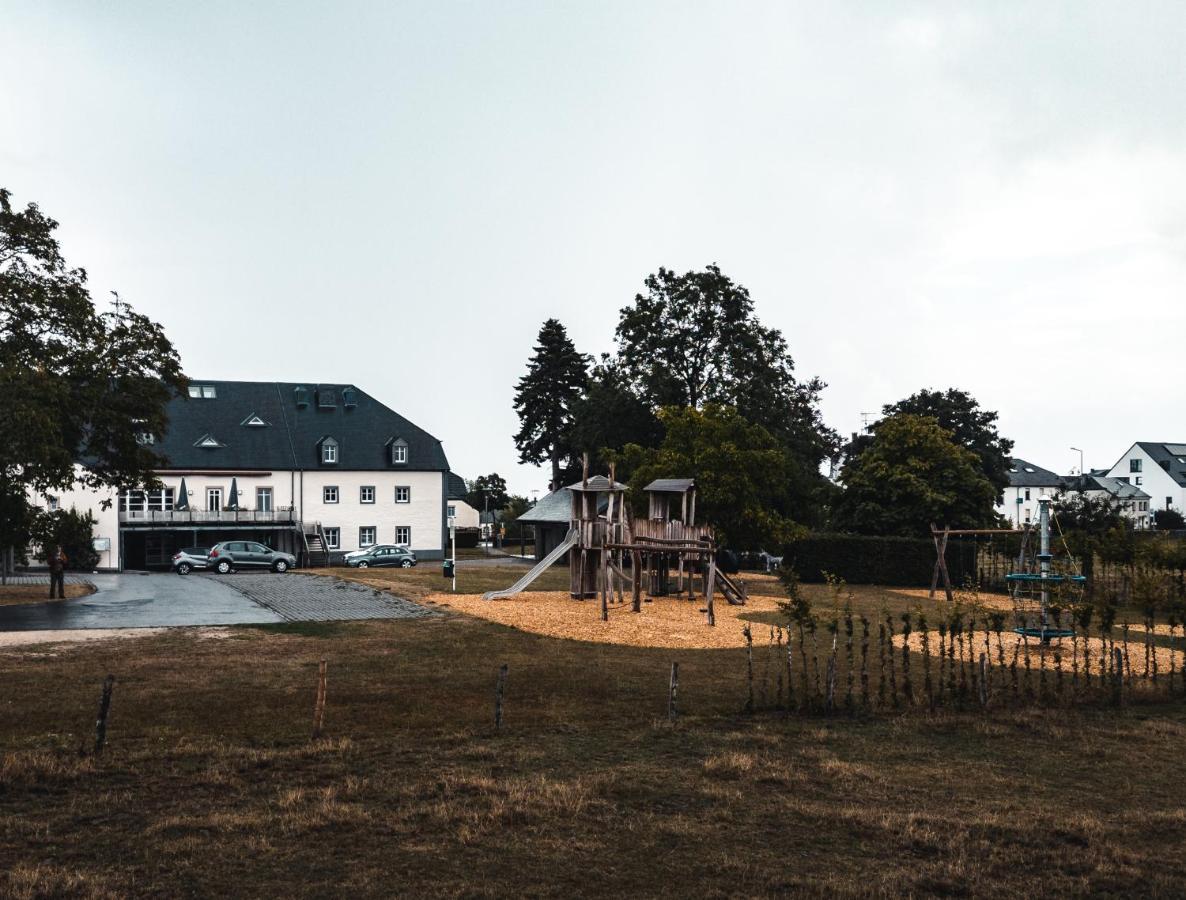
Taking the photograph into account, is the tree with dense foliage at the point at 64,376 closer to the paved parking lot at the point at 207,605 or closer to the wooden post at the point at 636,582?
the paved parking lot at the point at 207,605

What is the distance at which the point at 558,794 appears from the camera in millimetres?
→ 10992

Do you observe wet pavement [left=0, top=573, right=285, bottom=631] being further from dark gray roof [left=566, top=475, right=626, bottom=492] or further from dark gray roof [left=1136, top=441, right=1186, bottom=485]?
dark gray roof [left=1136, top=441, right=1186, bottom=485]

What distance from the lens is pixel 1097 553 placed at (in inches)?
1459

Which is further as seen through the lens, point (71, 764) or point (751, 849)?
point (71, 764)

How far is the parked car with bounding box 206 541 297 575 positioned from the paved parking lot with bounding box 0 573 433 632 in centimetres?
600

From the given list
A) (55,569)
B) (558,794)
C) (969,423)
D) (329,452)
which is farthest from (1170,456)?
(558,794)

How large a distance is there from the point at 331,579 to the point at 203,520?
67.1 feet

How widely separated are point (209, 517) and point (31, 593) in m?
24.8

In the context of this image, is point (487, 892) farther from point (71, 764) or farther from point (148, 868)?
point (71, 764)

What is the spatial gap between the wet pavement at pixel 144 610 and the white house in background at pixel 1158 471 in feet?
350

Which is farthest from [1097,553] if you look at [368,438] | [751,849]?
[368,438]

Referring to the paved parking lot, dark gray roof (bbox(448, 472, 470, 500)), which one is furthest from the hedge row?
dark gray roof (bbox(448, 472, 470, 500))

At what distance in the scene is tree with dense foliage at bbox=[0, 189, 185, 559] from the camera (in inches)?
1098

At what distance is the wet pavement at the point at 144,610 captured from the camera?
86.1ft
